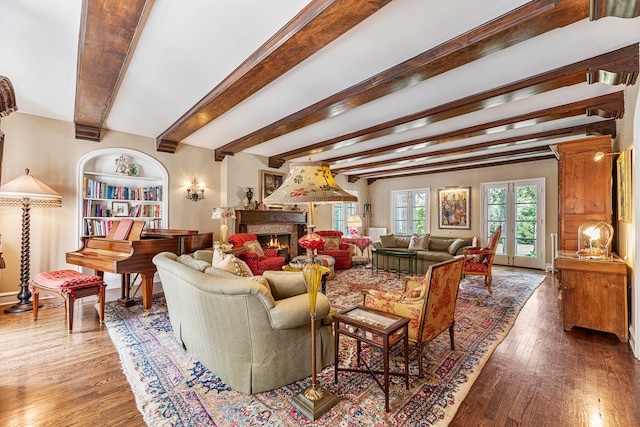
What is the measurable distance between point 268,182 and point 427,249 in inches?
163

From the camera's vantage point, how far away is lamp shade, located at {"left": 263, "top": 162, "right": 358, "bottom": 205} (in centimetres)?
162

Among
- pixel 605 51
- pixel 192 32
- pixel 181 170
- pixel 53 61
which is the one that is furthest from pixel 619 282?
pixel 181 170

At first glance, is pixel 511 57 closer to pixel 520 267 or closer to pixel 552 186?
pixel 552 186

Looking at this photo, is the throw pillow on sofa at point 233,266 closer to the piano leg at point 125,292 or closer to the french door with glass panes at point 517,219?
the piano leg at point 125,292

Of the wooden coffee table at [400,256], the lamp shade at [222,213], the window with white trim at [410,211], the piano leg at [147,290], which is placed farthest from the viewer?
the window with white trim at [410,211]

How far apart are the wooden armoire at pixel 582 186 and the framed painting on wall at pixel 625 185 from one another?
0.27m

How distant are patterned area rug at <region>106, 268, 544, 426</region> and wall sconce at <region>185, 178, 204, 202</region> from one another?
2769mm

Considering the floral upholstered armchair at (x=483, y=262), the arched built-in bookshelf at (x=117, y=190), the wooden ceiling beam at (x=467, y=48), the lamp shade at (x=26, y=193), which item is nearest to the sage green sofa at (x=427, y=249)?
the floral upholstered armchair at (x=483, y=262)

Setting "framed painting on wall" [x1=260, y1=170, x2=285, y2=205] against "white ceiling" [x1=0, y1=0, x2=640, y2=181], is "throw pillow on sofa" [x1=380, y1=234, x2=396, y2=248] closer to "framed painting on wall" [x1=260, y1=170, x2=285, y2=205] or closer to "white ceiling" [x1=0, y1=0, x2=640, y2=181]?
"framed painting on wall" [x1=260, y1=170, x2=285, y2=205]

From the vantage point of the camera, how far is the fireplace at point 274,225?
19.9 feet

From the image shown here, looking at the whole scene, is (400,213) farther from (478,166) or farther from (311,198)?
(311,198)

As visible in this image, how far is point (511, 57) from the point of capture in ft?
8.48

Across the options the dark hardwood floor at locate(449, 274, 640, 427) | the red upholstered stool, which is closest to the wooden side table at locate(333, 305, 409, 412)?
the dark hardwood floor at locate(449, 274, 640, 427)

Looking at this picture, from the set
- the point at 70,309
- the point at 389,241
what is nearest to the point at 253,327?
the point at 70,309
